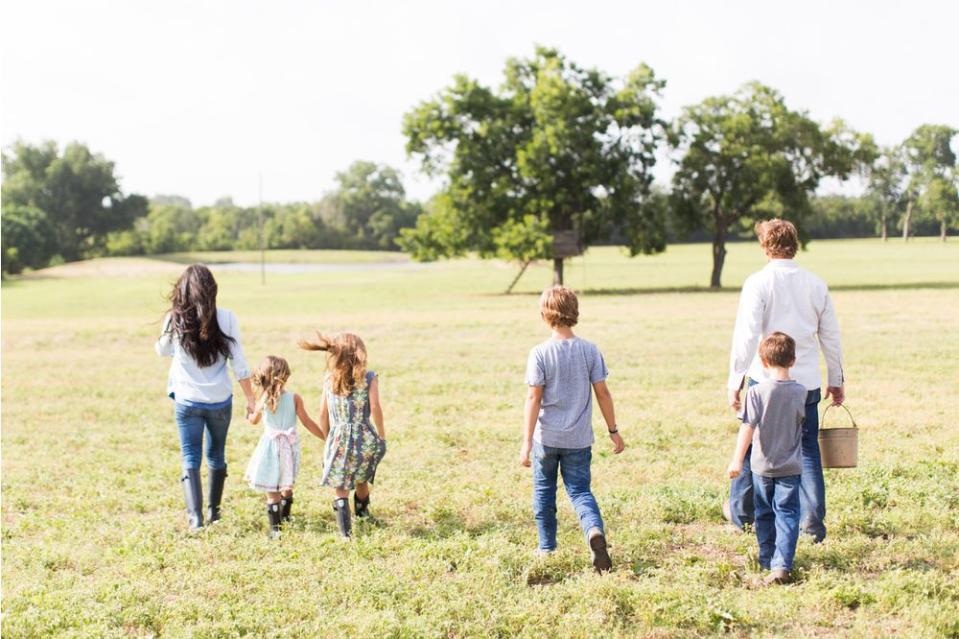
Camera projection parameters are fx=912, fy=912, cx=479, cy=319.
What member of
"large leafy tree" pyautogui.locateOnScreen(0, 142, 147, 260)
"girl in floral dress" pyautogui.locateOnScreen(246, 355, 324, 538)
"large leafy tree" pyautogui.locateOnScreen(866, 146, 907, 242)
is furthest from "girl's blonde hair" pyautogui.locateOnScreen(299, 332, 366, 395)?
"large leafy tree" pyautogui.locateOnScreen(0, 142, 147, 260)

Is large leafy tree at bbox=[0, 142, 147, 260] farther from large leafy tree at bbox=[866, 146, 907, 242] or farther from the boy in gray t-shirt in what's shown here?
the boy in gray t-shirt

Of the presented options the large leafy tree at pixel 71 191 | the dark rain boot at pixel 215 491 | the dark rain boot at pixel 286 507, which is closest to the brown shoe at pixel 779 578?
the dark rain boot at pixel 286 507

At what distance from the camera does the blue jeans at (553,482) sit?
5980 mm

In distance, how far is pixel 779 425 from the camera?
5.60 meters

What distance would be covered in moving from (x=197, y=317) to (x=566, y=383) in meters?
2.86

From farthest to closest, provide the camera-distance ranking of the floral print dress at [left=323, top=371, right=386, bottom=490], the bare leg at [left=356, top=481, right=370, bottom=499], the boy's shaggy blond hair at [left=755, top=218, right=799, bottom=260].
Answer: the bare leg at [left=356, top=481, right=370, bottom=499] < the floral print dress at [left=323, top=371, right=386, bottom=490] < the boy's shaggy blond hair at [left=755, top=218, right=799, bottom=260]

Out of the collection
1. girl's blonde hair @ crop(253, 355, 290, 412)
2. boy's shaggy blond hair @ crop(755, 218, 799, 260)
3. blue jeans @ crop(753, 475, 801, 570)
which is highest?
boy's shaggy blond hair @ crop(755, 218, 799, 260)

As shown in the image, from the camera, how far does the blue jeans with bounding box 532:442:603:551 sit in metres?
5.98

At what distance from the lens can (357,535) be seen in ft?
21.9

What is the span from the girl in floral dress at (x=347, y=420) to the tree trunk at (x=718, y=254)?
1543 inches

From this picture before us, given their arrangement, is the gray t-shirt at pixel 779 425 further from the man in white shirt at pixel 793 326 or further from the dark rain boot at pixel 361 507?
the dark rain boot at pixel 361 507

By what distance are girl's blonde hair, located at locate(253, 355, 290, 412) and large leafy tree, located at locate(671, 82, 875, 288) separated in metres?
39.9

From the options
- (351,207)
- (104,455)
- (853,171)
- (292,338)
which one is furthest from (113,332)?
(351,207)

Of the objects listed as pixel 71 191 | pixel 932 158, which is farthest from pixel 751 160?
pixel 71 191
